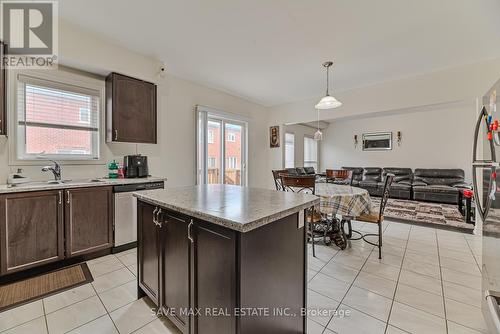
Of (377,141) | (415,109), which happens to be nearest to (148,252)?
(415,109)

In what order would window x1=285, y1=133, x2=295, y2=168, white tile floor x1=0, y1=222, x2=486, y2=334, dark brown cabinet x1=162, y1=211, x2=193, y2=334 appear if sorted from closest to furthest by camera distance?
dark brown cabinet x1=162, y1=211, x2=193, y2=334
white tile floor x1=0, y1=222, x2=486, y2=334
window x1=285, y1=133, x2=295, y2=168

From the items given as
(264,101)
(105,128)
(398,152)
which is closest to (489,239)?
(105,128)

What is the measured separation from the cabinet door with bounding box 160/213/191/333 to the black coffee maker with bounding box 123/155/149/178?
6.12ft

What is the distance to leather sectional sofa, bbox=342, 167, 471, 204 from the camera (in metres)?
5.50

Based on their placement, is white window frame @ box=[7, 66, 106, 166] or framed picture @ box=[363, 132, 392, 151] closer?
white window frame @ box=[7, 66, 106, 166]

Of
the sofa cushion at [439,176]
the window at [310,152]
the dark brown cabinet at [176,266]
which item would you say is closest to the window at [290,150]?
the window at [310,152]

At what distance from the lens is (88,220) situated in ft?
8.04

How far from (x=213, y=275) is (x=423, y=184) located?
7.06 meters

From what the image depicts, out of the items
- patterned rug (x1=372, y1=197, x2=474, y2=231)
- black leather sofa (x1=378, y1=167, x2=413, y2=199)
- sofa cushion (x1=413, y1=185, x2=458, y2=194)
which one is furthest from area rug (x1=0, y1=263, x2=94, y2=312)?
sofa cushion (x1=413, y1=185, x2=458, y2=194)

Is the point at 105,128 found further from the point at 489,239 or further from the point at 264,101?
the point at 489,239

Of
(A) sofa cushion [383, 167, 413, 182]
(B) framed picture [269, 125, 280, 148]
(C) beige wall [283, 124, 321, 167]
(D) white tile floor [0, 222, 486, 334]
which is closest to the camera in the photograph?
(D) white tile floor [0, 222, 486, 334]

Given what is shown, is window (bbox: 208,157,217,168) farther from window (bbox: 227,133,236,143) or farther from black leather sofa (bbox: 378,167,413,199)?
black leather sofa (bbox: 378,167,413,199)

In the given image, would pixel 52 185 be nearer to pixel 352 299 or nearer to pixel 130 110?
pixel 130 110

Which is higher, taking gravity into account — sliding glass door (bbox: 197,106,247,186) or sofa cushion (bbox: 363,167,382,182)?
sliding glass door (bbox: 197,106,247,186)
